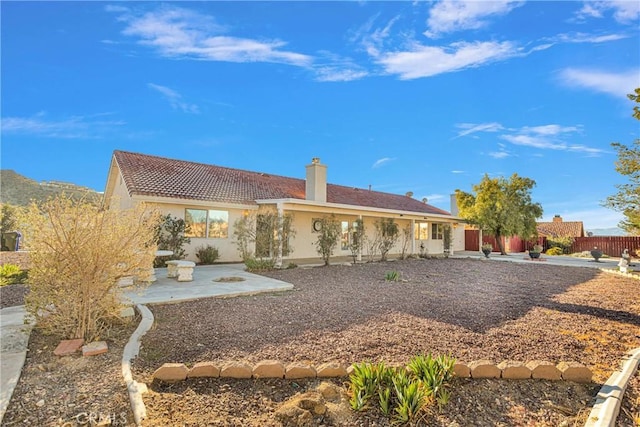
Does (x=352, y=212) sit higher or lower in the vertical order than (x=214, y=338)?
higher

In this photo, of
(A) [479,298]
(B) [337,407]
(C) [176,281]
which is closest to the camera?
(B) [337,407]

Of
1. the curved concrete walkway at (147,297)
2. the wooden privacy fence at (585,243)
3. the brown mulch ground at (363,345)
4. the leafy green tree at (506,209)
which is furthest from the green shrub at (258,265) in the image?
the wooden privacy fence at (585,243)

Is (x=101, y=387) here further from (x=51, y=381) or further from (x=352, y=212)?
(x=352, y=212)

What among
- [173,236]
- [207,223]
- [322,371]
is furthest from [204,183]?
[322,371]

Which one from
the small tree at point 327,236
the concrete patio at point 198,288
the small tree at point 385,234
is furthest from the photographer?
the small tree at point 385,234

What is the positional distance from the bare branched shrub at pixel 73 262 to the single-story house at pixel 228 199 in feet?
26.7

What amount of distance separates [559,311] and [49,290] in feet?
29.4

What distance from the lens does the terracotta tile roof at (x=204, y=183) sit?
13.2m

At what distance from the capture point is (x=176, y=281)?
9016 millimetres

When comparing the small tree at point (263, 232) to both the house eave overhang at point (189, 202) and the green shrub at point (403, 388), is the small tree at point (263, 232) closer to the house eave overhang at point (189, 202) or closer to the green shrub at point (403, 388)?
the house eave overhang at point (189, 202)

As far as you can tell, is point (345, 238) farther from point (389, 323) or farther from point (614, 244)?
point (614, 244)

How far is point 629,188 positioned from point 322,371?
1297 cm

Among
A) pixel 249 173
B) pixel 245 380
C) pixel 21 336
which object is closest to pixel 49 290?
pixel 21 336

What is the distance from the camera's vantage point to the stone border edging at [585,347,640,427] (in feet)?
8.75
